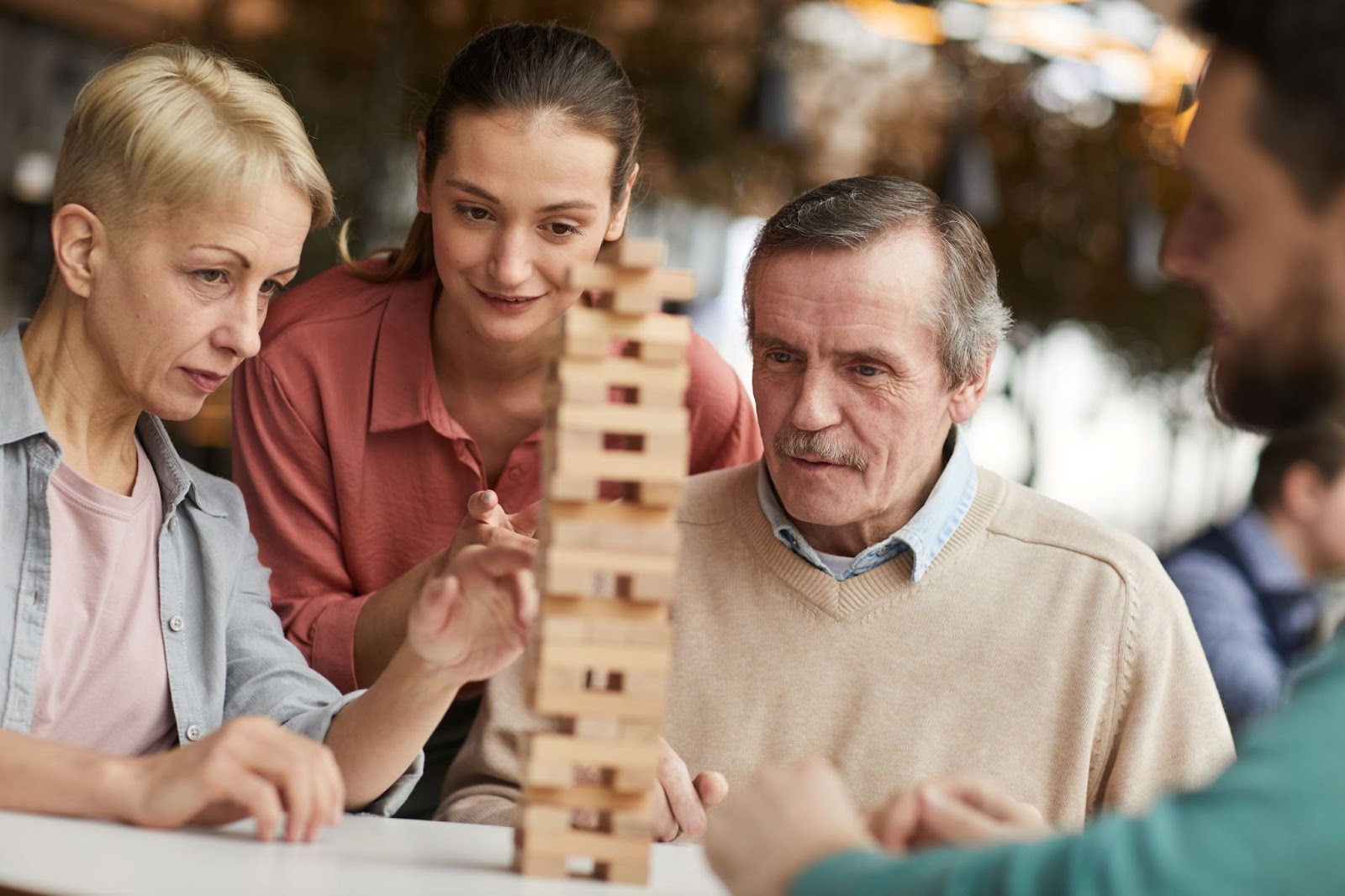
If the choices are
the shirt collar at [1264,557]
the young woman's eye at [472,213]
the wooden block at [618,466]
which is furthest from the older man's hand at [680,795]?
the shirt collar at [1264,557]

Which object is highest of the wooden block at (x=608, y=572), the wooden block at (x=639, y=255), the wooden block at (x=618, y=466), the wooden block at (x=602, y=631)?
the wooden block at (x=639, y=255)

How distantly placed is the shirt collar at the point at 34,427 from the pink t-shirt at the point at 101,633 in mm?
64

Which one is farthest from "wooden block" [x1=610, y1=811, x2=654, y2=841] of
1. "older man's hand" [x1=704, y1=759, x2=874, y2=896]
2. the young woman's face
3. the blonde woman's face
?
the young woman's face

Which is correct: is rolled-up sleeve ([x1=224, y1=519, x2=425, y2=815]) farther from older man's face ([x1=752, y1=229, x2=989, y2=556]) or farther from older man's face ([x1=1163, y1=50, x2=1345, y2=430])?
older man's face ([x1=1163, y1=50, x2=1345, y2=430])

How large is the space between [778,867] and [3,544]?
1.17 m

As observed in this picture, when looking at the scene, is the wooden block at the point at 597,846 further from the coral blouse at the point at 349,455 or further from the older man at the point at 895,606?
the coral blouse at the point at 349,455

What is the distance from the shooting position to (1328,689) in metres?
1.12

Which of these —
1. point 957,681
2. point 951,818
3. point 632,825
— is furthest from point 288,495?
point 951,818

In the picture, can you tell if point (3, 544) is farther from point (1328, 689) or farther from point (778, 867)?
point (1328, 689)

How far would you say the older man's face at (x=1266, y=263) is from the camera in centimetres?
118

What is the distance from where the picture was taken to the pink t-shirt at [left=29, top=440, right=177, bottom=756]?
6.40 ft

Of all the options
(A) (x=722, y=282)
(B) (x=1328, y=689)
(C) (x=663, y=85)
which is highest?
(C) (x=663, y=85)

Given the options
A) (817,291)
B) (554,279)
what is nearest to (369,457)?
(554,279)

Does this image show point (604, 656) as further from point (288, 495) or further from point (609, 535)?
point (288, 495)
